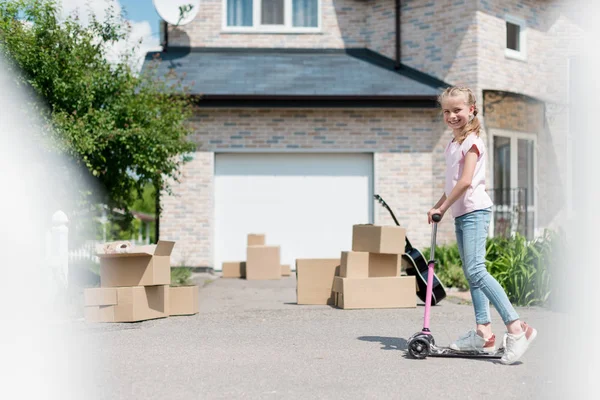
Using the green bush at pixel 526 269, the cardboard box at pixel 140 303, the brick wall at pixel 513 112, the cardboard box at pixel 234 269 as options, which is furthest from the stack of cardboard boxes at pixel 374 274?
the brick wall at pixel 513 112

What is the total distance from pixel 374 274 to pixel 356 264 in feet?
0.86

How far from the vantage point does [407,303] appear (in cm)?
856

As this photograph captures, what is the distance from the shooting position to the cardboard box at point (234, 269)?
46.3 feet

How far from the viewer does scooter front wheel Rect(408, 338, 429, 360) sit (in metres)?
5.47

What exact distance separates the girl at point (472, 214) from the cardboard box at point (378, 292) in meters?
2.84

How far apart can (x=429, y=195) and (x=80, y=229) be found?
681 centimetres

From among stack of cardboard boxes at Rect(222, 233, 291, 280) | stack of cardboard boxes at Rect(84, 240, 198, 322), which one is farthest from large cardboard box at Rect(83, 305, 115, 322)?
stack of cardboard boxes at Rect(222, 233, 291, 280)

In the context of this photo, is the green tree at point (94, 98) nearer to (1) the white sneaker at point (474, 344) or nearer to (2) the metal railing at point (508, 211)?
(1) the white sneaker at point (474, 344)

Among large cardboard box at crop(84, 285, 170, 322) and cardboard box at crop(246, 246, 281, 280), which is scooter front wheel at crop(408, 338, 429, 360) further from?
cardboard box at crop(246, 246, 281, 280)

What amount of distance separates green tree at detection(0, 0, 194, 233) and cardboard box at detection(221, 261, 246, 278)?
283 cm

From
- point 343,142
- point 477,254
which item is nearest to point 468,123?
point 477,254

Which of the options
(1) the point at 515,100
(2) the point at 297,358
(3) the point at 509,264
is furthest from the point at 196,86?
(2) the point at 297,358

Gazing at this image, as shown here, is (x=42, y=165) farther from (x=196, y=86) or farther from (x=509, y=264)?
(x=509, y=264)

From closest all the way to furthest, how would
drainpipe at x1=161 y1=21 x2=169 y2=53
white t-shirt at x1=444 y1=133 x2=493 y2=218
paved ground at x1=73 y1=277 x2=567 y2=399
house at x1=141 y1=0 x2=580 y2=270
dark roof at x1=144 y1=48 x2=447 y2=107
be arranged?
paved ground at x1=73 y1=277 x2=567 y2=399
white t-shirt at x1=444 y1=133 x2=493 y2=218
dark roof at x1=144 y1=48 x2=447 y2=107
house at x1=141 y1=0 x2=580 y2=270
drainpipe at x1=161 y1=21 x2=169 y2=53
